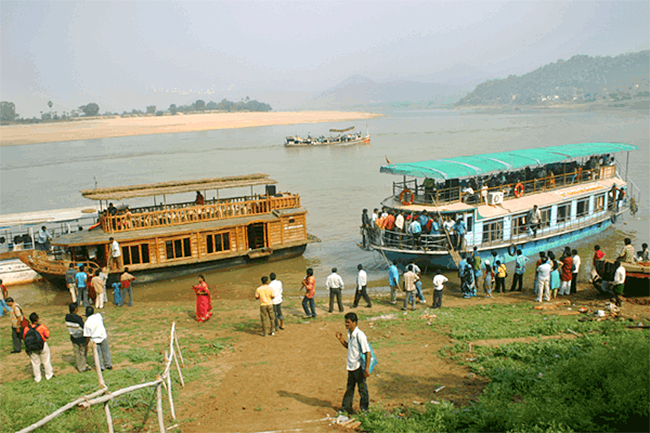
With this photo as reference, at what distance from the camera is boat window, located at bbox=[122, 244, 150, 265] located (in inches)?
830

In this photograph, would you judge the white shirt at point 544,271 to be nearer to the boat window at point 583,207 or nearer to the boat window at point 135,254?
the boat window at point 583,207

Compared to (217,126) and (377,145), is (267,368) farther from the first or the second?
(217,126)

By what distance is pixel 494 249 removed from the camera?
808 inches

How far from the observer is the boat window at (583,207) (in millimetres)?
23970

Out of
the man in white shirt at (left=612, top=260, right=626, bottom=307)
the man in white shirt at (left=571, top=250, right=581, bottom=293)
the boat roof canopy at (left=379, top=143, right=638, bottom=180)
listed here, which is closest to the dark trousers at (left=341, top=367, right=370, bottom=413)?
the man in white shirt at (left=612, top=260, right=626, bottom=307)

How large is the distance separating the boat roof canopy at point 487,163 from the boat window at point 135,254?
1048 cm

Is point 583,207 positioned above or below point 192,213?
below

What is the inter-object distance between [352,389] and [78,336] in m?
5.60

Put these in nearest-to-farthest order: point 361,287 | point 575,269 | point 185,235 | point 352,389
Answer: point 352,389 < point 361,287 < point 575,269 < point 185,235

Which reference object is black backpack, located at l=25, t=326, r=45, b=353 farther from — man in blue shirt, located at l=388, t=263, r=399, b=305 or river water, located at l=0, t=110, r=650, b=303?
river water, located at l=0, t=110, r=650, b=303

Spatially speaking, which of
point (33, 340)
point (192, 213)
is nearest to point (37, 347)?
point (33, 340)

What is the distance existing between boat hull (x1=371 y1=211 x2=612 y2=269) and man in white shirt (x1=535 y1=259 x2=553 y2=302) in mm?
4428

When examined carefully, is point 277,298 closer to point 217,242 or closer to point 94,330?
point 94,330

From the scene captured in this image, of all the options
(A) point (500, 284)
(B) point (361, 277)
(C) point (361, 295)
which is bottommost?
(A) point (500, 284)
